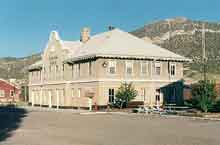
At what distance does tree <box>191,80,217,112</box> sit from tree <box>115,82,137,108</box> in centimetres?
1197

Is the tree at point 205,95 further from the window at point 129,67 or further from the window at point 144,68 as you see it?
the window at point 144,68

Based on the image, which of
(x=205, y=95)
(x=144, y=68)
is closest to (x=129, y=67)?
(x=144, y=68)

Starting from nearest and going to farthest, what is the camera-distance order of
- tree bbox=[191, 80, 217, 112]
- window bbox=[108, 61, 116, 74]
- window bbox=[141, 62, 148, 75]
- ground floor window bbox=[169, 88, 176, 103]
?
tree bbox=[191, 80, 217, 112] → window bbox=[108, 61, 116, 74] → window bbox=[141, 62, 148, 75] → ground floor window bbox=[169, 88, 176, 103]

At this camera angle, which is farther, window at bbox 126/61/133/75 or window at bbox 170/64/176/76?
window at bbox 170/64/176/76

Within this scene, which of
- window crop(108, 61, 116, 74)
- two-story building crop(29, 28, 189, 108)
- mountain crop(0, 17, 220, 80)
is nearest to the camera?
two-story building crop(29, 28, 189, 108)

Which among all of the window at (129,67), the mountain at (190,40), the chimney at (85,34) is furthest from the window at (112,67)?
the mountain at (190,40)

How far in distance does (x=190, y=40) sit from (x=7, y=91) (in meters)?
57.9

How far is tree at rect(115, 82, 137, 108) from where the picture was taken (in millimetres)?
50250

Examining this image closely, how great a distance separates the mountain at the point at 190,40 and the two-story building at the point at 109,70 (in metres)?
19.8

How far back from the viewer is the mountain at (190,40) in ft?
354

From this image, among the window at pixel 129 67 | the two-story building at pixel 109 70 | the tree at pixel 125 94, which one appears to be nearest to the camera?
the tree at pixel 125 94

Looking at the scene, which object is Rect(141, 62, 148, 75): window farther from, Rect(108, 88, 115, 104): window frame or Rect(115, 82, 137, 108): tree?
Rect(108, 88, 115, 104): window frame

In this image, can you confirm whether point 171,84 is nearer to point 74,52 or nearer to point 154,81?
point 154,81

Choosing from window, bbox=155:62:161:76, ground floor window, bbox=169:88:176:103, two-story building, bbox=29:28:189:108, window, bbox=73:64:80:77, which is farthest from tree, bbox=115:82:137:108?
window, bbox=73:64:80:77
